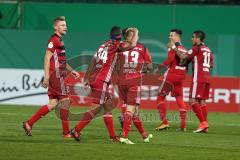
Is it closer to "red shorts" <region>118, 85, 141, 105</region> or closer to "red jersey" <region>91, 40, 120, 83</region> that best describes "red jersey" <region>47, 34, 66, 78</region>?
"red jersey" <region>91, 40, 120, 83</region>

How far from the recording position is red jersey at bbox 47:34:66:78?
15.0 metres

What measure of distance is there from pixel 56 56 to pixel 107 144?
2.19 m

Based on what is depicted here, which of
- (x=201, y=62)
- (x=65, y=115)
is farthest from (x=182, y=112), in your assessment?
(x=65, y=115)

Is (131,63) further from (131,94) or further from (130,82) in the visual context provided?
(131,94)

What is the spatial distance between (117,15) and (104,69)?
46.4ft

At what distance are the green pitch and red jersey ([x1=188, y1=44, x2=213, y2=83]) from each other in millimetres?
1241

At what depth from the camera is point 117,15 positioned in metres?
28.5

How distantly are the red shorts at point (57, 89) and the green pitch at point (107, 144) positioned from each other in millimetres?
798

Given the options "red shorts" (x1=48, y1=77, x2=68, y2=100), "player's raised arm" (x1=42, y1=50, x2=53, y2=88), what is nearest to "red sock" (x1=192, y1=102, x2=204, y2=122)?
"red shorts" (x1=48, y1=77, x2=68, y2=100)

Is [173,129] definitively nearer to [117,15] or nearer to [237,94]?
[237,94]

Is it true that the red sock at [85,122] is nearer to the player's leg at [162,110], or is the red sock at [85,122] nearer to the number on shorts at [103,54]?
the number on shorts at [103,54]

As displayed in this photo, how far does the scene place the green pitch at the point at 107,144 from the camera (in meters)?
12.4

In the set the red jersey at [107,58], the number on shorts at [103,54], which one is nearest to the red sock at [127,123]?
the red jersey at [107,58]

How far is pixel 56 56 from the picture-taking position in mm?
15102
